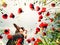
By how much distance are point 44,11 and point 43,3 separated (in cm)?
8

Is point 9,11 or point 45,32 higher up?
point 9,11

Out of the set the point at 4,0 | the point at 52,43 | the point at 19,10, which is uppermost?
the point at 4,0

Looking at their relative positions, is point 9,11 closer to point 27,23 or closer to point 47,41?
point 27,23

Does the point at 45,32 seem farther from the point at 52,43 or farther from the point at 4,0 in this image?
the point at 4,0

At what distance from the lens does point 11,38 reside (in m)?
1.71

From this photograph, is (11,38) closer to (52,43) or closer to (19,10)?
(19,10)

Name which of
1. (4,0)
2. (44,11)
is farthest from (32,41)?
(4,0)

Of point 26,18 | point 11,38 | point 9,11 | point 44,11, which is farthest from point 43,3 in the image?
point 11,38

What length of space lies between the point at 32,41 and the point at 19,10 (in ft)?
1.12

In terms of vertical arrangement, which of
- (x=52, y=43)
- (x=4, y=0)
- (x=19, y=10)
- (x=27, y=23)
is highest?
(x=4, y=0)

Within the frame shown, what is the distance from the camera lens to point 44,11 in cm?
179

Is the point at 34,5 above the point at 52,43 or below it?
above

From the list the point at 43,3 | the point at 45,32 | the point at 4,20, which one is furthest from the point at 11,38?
the point at 43,3

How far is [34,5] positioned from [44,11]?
0.40ft
